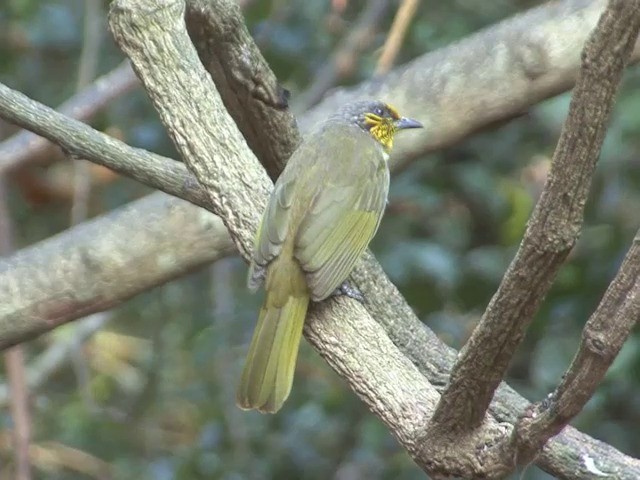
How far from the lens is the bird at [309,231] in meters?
2.69

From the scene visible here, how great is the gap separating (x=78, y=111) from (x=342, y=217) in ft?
4.00

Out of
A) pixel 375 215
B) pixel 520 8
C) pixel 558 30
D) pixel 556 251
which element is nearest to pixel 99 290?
pixel 375 215

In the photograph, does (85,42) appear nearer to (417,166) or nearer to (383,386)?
(417,166)

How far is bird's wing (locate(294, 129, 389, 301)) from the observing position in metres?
2.82

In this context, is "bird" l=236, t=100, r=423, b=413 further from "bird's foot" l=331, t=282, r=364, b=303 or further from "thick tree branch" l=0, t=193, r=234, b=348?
"thick tree branch" l=0, t=193, r=234, b=348

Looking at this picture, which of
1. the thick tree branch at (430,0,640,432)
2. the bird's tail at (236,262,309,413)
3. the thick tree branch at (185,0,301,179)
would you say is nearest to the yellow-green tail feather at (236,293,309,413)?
the bird's tail at (236,262,309,413)

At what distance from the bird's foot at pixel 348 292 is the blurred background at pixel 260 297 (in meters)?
0.87

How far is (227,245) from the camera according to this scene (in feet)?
11.2

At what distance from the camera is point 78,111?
3.91 metres

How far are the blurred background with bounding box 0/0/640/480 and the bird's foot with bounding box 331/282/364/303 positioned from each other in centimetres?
87

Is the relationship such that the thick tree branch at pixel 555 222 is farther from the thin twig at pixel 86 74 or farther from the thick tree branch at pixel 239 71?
the thin twig at pixel 86 74

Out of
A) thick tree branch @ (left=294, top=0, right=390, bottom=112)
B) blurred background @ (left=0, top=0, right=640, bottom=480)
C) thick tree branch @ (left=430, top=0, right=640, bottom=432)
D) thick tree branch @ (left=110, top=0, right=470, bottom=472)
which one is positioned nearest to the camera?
thick tree branch @ (left=430, top=0, right=640, bottom=432)

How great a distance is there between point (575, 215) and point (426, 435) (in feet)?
1.99

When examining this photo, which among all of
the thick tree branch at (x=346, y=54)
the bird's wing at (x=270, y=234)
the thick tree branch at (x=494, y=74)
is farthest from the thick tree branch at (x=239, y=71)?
the thick tree branch at (x=346, y=54)
